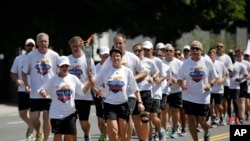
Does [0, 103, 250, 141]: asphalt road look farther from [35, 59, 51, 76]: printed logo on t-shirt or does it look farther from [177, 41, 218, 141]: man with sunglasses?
[35, 59, 51, 76]: printed logo on t-shirt

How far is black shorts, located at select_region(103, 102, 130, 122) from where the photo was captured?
1262 cm

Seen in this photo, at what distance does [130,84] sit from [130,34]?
3844cm

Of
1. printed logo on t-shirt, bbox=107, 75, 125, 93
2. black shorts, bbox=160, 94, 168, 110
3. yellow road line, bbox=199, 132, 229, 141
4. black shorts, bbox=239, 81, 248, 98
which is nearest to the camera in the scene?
printed logo on t-shirt, bbox=107, 75, 125, 93

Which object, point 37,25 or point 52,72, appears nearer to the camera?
point 52,72

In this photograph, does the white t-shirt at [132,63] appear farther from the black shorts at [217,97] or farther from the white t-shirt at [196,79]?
the black shorts at [217,97]

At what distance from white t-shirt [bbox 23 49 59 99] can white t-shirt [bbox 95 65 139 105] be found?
1.87 metres

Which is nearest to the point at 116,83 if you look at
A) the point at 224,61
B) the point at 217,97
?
the point at 217,97

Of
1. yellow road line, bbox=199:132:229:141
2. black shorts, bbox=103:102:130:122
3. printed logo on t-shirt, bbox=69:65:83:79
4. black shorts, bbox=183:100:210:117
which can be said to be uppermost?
printed logo on t-shirt, bbox=69:65:83:79

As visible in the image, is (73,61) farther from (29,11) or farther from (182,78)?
(29,11)

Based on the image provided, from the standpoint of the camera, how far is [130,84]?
12742 mm

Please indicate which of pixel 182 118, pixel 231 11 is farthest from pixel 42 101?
pixel 231 11

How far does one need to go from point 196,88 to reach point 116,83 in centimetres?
231

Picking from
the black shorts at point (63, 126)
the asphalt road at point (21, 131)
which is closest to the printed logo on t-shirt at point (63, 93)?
the black shorts at point (63, 126)

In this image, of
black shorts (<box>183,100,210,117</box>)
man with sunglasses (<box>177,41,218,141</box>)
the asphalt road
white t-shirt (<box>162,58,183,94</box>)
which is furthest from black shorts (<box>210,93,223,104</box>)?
black shorts (<box>183,100,210,117</box>)
